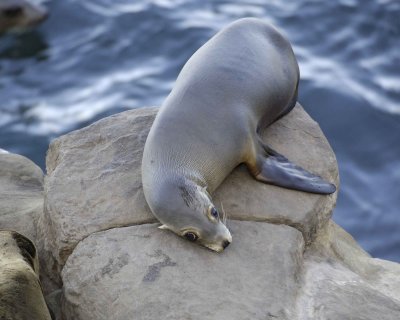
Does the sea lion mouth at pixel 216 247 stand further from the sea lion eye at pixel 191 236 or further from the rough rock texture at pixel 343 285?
the rough rock texture at pixel 343 285

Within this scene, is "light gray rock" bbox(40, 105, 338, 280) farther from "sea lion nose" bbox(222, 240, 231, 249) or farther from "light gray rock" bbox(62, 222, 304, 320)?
"sea lion nose" bbox(222, 240, 231, 249)

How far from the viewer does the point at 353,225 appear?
7859 millimetres

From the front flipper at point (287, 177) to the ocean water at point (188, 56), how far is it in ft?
8.84

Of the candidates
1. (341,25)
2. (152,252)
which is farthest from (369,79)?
(152,252)

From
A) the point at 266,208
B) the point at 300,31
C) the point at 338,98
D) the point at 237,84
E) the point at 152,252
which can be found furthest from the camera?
the point at 300,31

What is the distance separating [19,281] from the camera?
14.3 feet

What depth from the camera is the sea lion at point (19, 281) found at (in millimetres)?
4121

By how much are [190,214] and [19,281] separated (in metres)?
0.96

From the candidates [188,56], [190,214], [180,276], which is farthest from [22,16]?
[180,276]

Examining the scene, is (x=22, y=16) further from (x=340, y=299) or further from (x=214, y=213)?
(x=340, y=299)

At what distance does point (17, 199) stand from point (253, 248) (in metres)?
2.09

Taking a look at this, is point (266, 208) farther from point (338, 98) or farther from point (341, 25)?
point (341, 25)

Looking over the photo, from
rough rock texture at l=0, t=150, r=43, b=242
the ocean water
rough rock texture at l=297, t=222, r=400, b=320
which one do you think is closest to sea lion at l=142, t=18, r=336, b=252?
rough rock texture at l=297, t=222, r=400, b=320

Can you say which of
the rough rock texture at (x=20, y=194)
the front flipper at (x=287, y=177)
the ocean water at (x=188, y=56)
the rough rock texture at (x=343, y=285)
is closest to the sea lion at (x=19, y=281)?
the rough rock texture at (x=20, y=194)
